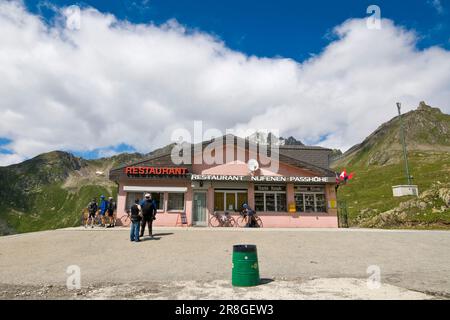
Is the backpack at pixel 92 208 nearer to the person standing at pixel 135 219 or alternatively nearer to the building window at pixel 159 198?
the building window at pixel 159 198

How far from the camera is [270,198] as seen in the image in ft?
73.6

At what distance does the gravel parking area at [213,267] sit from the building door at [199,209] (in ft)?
24.7

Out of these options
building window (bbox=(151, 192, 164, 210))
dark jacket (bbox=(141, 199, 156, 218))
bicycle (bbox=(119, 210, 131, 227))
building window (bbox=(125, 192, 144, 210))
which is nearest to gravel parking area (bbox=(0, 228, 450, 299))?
dark jacket (bbox=(141, 199, 156, 218))

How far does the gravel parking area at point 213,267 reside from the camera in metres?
5.86

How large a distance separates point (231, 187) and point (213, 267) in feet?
46.1

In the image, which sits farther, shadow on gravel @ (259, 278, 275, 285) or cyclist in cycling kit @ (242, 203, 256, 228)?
cyclist in cycling kit @ (242, 203, 256, 228)

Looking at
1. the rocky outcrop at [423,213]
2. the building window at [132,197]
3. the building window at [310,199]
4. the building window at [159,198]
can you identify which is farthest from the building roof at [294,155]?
the rocky outcrop at [423,213]

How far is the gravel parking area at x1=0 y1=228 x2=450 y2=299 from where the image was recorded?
5.86 metres

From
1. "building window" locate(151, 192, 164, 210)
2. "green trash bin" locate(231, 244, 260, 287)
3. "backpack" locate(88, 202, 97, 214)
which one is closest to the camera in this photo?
"green trash bin" locate(231, 244, 260, 287)

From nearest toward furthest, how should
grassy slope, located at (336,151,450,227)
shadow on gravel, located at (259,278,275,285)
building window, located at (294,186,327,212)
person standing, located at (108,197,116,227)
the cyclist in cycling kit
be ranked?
1. shadow on gravel, located at (259,278,275,285)
2. person standing, located at (108,197,116,227)
3. the cyclist in cycling kit
4. building window, located at (294,186,327,212)
5. grassy slope, located at (336,151,450,227)

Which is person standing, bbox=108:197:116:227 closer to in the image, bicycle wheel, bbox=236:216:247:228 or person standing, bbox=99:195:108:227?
person standing, bbox=99:195:108:227

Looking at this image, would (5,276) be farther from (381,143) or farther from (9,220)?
(9,220)

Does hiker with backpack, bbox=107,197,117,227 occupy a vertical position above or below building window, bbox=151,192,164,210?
below

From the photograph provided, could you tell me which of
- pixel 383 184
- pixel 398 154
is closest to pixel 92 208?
pixel 383 184
